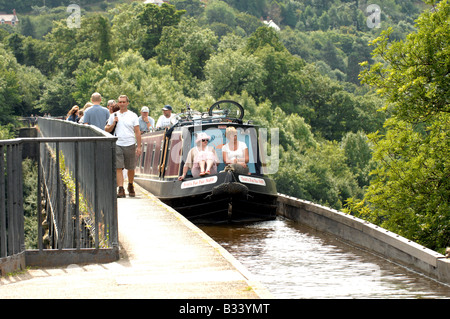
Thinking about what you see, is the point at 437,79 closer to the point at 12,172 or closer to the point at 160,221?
the point at 160,221

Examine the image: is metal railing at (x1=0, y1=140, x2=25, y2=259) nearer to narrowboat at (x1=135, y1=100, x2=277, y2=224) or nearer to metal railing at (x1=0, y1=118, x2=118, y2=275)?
metal railing at (x1=0, y1=118, x2=118, y2=275)

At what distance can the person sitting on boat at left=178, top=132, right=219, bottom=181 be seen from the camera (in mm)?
19531

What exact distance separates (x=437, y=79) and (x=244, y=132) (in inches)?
191

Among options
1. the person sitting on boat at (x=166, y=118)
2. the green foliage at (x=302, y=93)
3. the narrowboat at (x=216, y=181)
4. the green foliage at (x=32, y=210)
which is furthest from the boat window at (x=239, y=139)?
the green foliage at (x=32, y=210)

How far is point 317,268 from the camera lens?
12305 millimetres

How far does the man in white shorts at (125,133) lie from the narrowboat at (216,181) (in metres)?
2.68

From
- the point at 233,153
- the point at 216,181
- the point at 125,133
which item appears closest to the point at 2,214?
the point at 125,133

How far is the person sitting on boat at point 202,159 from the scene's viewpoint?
1953cm

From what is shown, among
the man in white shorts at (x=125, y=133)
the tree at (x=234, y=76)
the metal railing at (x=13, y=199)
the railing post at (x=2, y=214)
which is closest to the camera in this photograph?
the railing post at (x=2, y=214)

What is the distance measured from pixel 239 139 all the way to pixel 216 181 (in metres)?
1.76

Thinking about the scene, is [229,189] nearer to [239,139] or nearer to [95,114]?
[239,139]

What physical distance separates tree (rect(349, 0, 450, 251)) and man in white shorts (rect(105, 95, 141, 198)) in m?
6.71

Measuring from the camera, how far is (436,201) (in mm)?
19797

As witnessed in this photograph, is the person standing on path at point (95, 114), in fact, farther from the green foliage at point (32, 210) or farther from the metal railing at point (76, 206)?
the green foliage at point (32, 210)
